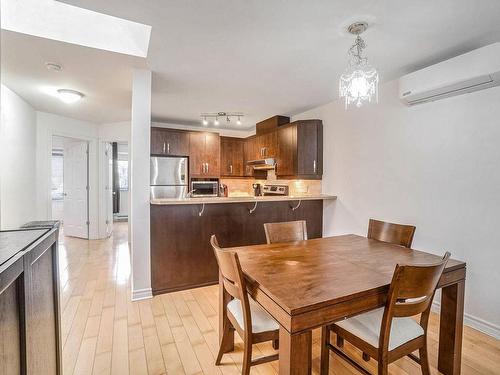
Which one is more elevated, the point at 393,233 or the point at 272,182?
the point at 272,182

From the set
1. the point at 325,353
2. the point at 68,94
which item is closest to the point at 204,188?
the point at 68,94

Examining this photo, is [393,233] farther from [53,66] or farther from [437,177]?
[53,66]

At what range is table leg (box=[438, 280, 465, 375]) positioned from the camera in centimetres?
166

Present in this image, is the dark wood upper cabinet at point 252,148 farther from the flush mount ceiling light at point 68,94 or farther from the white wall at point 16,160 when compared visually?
the white wall at point 16,160

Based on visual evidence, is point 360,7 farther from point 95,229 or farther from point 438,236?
point 95,229

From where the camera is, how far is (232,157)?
569 cm

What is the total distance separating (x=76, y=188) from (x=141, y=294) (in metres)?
3.95

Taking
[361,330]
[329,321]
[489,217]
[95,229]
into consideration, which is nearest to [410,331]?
[361,330]

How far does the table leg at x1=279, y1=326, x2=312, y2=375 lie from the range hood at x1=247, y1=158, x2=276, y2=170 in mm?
3649

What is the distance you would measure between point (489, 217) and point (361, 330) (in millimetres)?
1773

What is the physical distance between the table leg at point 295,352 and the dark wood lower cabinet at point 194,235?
2.11 meters

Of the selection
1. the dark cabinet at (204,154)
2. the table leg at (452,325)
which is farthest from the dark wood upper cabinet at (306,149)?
the table leg at (452,325)

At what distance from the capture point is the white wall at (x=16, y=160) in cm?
334

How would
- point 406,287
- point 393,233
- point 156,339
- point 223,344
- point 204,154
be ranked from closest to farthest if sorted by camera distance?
point 406,287 → point 223,344 → point 156,339 → point 393,233 → point 204,154
